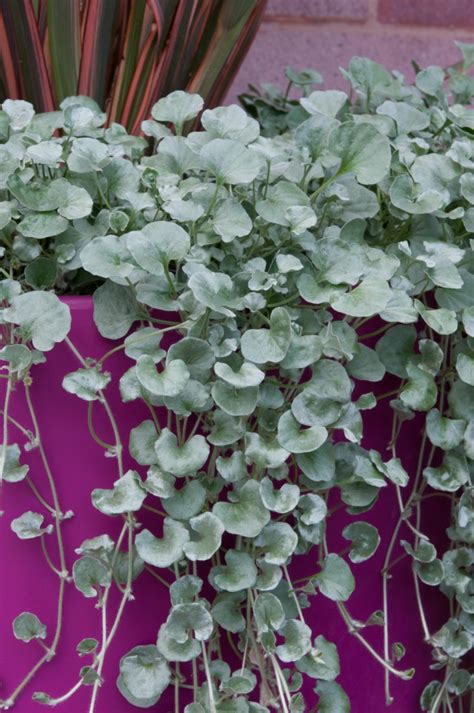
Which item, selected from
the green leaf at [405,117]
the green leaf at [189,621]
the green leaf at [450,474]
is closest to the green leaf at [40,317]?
the green leaf at [189,621]

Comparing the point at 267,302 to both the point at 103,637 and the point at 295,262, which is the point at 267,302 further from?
the point at 103,637

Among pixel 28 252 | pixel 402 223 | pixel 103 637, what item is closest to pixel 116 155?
pixel 28 252

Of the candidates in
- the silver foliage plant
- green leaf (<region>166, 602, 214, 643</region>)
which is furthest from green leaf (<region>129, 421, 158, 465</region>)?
green leaf (<region>166, 602, 214, 643</region>)

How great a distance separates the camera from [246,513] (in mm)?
596

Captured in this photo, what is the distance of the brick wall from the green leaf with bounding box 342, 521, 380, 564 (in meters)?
1.03

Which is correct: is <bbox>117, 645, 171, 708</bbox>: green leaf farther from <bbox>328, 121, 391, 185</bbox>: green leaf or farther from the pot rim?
<bbox>328, 121, 391, 185</bbox>: green leaf

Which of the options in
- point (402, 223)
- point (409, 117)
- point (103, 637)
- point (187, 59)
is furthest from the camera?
point (187, 59)

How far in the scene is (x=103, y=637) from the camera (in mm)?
611

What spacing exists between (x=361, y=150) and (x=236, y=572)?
0.34 metres

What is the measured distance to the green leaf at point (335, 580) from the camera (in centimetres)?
64

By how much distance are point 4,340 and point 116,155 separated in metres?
0.18

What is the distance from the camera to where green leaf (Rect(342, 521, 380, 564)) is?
26.6 inches

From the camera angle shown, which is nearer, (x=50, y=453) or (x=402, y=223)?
(x=50, y=453)

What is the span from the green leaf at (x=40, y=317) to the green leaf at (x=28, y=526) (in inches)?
5.0
